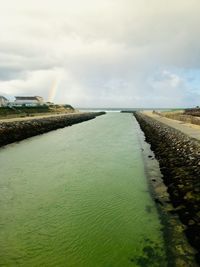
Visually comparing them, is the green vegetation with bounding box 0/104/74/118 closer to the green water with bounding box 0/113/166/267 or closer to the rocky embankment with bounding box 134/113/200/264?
the green water with bounding box 0/113/166/267

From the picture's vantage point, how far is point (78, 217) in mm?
8938

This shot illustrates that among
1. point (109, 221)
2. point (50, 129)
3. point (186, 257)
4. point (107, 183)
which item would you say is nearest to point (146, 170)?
point (107, 183)

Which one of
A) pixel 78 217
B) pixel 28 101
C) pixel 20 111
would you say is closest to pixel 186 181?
pixel 78 217

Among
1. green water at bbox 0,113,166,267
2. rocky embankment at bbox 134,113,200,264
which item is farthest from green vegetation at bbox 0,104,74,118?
rocky embankment at bbox 134,113,200,264

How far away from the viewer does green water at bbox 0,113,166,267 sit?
6.72 metres

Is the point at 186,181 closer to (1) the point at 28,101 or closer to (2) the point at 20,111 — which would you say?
(2) the point at 20,111

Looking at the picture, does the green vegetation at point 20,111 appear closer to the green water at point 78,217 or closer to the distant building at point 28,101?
the distant building at point 28,101

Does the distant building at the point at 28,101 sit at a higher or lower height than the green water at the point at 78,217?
higher

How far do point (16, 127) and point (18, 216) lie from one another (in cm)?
2219

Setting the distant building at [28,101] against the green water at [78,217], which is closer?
the green water at [78,217]

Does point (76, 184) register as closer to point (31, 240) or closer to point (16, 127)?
point (31, 240)

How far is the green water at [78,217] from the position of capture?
22.0 feet

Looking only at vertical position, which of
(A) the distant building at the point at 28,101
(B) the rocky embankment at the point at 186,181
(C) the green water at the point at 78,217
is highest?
(A) the distant building at the point at 28,101

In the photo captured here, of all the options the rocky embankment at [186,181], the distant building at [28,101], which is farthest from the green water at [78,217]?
the distant building at [28,101]
